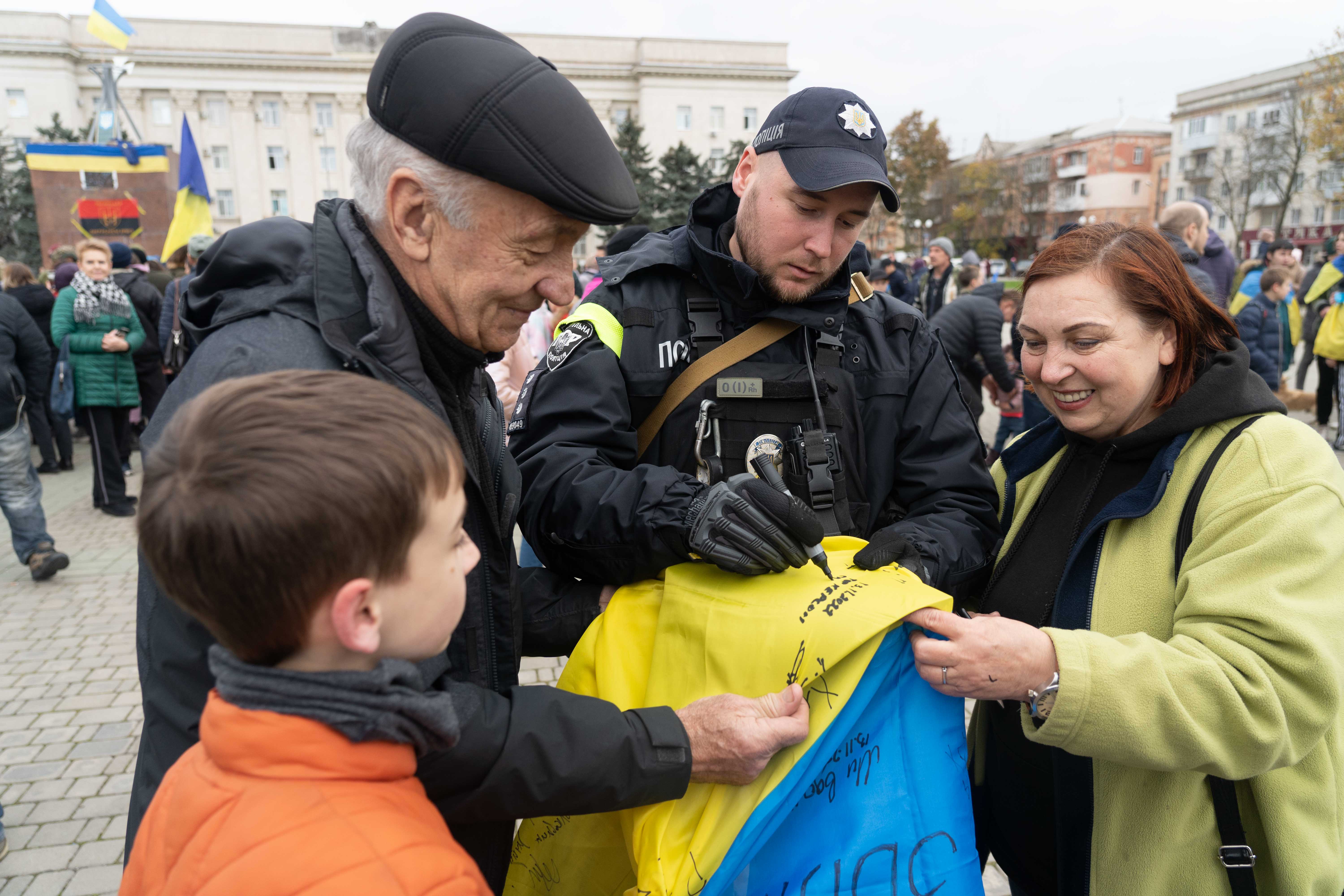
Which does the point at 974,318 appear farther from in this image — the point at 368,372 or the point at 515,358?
the point at 368,372

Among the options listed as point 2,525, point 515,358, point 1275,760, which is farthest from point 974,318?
point 2,525

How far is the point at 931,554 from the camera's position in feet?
5.87

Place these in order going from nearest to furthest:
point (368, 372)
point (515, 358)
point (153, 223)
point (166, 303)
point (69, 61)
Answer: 1. point (368, 372)
2. point (515, 358)
3. point (166, 303)
4. point (153, 223)
5. point (69, 61)

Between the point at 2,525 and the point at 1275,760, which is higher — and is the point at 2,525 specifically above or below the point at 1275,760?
below

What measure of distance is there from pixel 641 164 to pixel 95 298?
117 feet

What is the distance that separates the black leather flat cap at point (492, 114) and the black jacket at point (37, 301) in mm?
9243

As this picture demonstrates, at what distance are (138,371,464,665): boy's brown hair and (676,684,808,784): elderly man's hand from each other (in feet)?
2.18

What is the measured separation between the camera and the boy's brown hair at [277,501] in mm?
901

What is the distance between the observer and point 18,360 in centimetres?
632

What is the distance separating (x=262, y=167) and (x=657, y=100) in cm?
2605

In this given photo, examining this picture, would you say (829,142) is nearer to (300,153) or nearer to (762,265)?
(762,265)

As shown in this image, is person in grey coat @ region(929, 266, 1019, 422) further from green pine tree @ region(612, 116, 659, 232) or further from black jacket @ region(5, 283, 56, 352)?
green pine tree @ region(612, 116, 659, 232)

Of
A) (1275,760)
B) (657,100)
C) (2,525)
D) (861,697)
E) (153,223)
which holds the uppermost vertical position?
(657,100)

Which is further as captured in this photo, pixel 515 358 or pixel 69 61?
pixel 69 61
